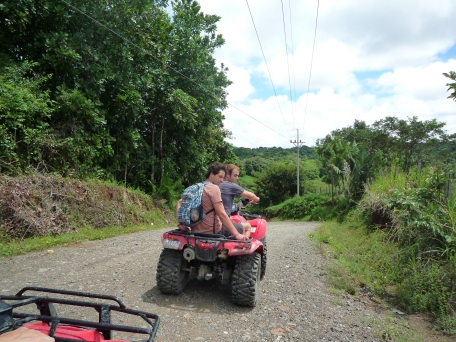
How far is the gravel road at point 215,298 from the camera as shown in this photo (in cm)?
374

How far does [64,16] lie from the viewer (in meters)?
11.2

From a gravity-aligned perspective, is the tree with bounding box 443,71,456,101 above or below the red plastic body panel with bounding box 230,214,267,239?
above

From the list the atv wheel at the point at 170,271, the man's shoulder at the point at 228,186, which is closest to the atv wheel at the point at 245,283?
the atv wheel at the point at 170,271

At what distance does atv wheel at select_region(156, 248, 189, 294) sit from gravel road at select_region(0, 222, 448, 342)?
0.57 ft

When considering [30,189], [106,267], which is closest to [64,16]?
[30,189]

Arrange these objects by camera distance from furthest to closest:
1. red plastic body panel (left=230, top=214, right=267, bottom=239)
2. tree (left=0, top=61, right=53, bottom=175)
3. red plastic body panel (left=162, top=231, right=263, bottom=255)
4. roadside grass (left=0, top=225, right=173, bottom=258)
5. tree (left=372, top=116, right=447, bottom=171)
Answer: tree (left=372, top=116, right=447, bottom=171) < tree (left=0, top=61, right=53, bottom=175) < roadside grass (left=0, top=225, right=173, bottom=258) < red plastic body panel (left=230, top=214, right=267, bottom=239) < red plastic body panel (left=162, top=231, right=263, bottom=255)

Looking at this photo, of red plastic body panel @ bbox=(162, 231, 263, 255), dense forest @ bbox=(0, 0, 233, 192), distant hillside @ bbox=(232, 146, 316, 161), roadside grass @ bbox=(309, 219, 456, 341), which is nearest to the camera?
red plastic body panel @ bbox=(162, 231, 263, 255)

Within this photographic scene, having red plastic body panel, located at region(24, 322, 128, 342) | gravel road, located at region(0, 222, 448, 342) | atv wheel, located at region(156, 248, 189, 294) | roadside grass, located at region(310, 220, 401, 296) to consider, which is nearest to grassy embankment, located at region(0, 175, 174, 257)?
gravel road, located at region(0, 222, 448, 342)

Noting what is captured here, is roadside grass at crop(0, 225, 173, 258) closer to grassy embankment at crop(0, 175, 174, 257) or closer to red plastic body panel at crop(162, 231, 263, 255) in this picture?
grassy embankment at crop(0, 175, 174, 257)

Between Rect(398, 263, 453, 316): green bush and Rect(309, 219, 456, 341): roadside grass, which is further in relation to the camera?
Rect(398, 263, 453, 316): green bush

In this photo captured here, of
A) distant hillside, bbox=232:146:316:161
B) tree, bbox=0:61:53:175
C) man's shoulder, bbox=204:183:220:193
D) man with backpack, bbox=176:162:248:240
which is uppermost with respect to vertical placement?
distant hillside, bbox=232:146:316:161

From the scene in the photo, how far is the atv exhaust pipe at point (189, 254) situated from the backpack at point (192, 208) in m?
0.35

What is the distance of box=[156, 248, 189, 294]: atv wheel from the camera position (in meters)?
4.31

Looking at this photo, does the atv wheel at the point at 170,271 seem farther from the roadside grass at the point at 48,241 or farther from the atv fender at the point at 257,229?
the roadside grass at the point at 48,241
